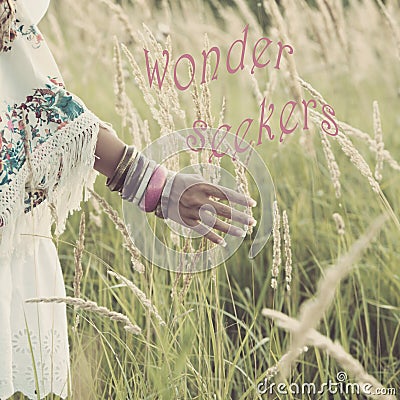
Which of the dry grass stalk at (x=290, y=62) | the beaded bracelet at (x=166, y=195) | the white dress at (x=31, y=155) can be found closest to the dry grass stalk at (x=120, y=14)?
the white dress at (x=31, y=155)

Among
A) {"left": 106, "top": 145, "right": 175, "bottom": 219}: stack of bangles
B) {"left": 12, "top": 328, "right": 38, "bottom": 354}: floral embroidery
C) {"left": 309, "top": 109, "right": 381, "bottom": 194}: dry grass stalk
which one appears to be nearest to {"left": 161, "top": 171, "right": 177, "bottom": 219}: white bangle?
{"left": 106, "top": 145, "right": 175, "bottom": 219}: stack of bangles

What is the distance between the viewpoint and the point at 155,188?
921mm

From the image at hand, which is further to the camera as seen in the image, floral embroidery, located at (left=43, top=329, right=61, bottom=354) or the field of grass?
floral embroidery, located at (left=43, top=329, right=61, bottom=354)

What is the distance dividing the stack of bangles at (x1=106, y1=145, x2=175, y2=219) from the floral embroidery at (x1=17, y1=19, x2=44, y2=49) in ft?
0.78

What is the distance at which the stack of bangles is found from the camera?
Answer: 0.92 metres

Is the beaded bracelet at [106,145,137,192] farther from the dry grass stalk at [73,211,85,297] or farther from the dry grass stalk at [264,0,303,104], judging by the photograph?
the dry grass stalk at [264,0,303,104]

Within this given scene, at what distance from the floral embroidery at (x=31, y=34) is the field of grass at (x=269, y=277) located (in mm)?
136

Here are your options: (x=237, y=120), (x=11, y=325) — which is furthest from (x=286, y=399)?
(x=237, y=120)

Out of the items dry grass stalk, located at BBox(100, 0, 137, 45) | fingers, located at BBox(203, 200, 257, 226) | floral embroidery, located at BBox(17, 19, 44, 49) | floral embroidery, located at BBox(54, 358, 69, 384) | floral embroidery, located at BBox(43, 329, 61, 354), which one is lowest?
floral embroidery, located at BBox(54, 358, 69, 384)

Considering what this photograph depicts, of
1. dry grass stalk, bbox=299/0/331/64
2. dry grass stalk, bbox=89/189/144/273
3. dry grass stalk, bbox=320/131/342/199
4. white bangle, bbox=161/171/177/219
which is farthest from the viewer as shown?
dry grass stalk, bbox=299/0/331/64

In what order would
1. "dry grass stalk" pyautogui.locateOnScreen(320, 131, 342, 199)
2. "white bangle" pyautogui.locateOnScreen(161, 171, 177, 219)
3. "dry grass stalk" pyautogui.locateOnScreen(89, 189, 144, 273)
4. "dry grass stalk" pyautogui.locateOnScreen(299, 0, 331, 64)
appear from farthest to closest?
"dry grass stalk" pyautogui.locateOnScreen(299, 0, 331, 64) < "dry grass stalk" pyautogui.locateOnScreen(320, 131, 342, 199) < "white bangle" pyautogui.locateOnScreen(161, 171, 177, 219) < "dry grass stalk" pyautogui.locateOnScreen(89, 189, 144, 273)

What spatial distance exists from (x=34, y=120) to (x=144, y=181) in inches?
7.3

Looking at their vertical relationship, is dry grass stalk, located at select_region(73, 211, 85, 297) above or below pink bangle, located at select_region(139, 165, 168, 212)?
below

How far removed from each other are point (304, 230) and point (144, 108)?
98cm
